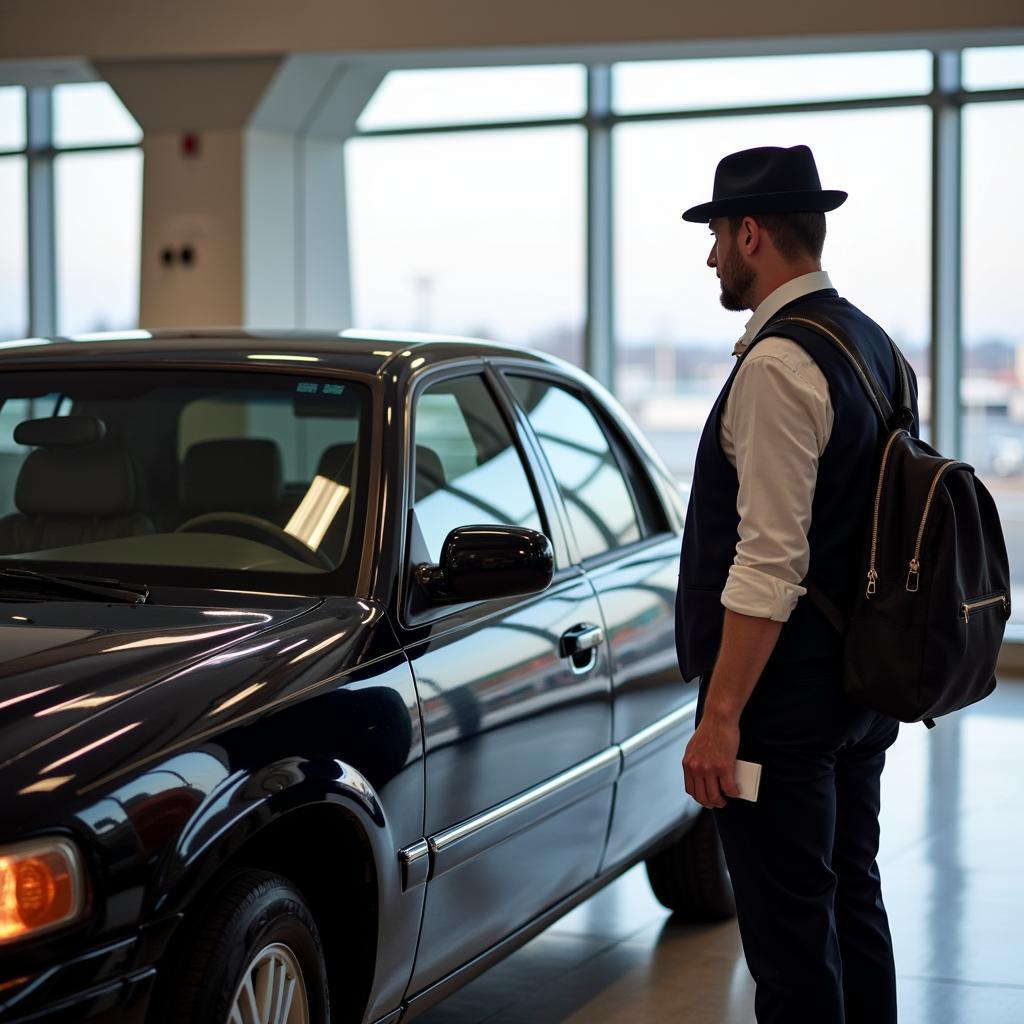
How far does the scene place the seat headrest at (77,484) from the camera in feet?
9.91

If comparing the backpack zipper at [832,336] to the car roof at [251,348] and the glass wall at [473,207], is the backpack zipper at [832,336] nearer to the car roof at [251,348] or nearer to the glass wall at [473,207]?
the car roof at [251,348]

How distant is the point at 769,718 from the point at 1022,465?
7354 millimetres

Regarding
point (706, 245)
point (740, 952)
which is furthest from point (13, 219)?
point (740, 952)

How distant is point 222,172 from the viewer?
353 inches

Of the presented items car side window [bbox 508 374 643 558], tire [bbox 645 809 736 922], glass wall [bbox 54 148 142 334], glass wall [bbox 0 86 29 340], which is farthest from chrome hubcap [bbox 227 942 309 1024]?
glass wall [bbox 0 86 29 340]

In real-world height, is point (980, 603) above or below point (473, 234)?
below

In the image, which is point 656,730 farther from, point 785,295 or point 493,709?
point 785,295

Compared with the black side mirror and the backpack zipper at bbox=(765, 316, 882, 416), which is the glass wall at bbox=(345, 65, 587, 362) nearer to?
the black side mirror

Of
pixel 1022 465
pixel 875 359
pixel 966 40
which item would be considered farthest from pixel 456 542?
pixel 1022 465

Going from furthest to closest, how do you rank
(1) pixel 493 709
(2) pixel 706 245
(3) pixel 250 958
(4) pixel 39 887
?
(2) pixel 706 245 → (1) pixel 493 709 → (3) pixel 250 958 → (4) pixel 39 887

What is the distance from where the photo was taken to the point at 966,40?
7.90 m

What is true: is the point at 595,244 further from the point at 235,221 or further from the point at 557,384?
the point at 557,384

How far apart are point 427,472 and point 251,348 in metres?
0.42

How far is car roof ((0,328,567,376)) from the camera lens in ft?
9.98
